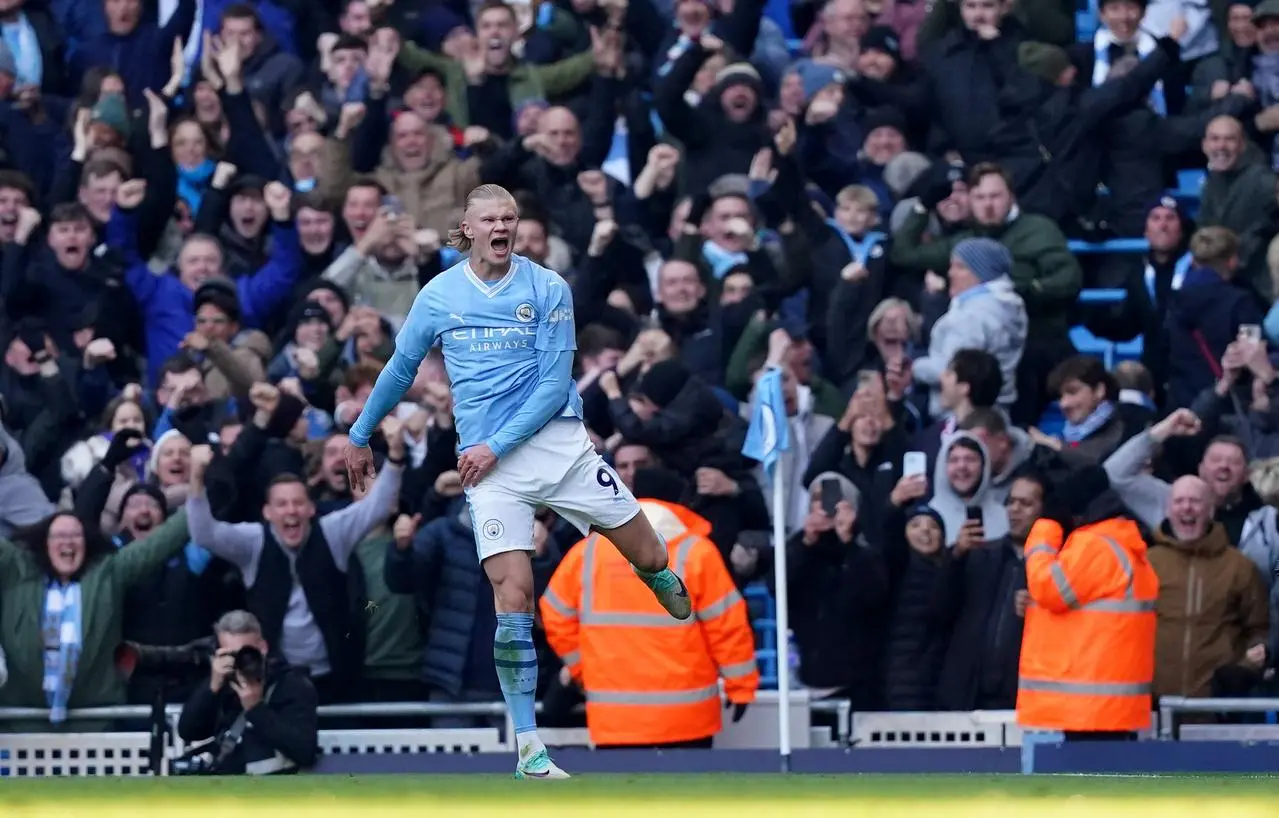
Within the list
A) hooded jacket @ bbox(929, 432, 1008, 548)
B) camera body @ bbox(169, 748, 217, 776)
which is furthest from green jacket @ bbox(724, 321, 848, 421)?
camera body @ bbox(169, 748, 217, 776)

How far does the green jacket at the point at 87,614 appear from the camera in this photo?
12945 millimetres

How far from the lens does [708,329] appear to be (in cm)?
1420

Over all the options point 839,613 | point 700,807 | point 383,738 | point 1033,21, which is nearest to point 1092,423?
point 839,613

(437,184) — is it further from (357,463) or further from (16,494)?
(357,463)

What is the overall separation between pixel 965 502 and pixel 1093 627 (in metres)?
1.37

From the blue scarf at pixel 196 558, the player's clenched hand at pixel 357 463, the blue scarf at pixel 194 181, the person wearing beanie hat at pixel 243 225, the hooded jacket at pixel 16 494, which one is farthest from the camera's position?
the blue scarf at pixel 194 181

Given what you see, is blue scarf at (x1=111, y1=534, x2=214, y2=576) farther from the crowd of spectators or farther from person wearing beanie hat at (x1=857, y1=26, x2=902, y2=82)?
person wearing beanie hat at (x1=857, y1=26, x2=902, y2=82)

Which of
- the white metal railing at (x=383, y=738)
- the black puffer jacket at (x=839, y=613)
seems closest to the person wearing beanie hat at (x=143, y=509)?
the white metal railing at (x=383, y=738)

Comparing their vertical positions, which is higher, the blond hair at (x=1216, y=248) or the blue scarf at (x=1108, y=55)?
the blue scarf at (x=1108, y=55)

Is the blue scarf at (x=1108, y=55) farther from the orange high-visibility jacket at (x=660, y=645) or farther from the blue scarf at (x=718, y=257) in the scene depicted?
the orange high-visibility jacket at (x=660, y=645)

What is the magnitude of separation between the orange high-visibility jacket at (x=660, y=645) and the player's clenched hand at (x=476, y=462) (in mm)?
2110

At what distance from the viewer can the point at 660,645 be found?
38.7ft

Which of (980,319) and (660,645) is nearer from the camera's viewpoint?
(660,645)

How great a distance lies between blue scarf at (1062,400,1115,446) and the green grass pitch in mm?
4201
